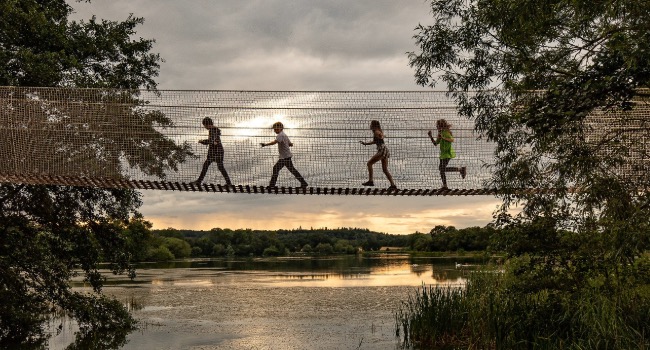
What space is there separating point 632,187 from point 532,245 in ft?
5.23

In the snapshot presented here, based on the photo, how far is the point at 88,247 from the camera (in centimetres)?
1025

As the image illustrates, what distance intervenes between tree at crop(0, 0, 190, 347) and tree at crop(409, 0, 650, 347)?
4.70 m

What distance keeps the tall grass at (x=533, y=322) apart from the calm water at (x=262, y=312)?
2.82 feet

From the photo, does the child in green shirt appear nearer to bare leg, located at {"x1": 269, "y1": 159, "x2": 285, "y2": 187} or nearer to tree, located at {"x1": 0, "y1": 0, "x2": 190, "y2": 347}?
bare leg, located at {"x1": 269, "y1": 159, "x2": 285, "y2": 187}

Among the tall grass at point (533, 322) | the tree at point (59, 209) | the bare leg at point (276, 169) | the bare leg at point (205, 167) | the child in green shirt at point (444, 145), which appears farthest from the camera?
the tree at point (59, 209)

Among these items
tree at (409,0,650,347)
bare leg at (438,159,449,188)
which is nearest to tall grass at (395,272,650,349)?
Answer: tree at (409,0,650,347)

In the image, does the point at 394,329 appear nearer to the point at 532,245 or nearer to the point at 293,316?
the point at 293,316

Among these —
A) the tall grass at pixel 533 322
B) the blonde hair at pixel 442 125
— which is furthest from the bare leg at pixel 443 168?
the tall grass at pixel 533 322

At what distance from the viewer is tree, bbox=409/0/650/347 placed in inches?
198

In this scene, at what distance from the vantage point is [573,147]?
22.2 ft

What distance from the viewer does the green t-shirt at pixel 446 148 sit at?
752 cm

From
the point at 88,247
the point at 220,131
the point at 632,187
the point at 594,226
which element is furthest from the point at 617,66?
the point at 88,247

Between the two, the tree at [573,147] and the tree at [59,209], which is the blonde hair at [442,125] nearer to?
the tree at [573,147]

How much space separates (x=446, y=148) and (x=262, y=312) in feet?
22.8
